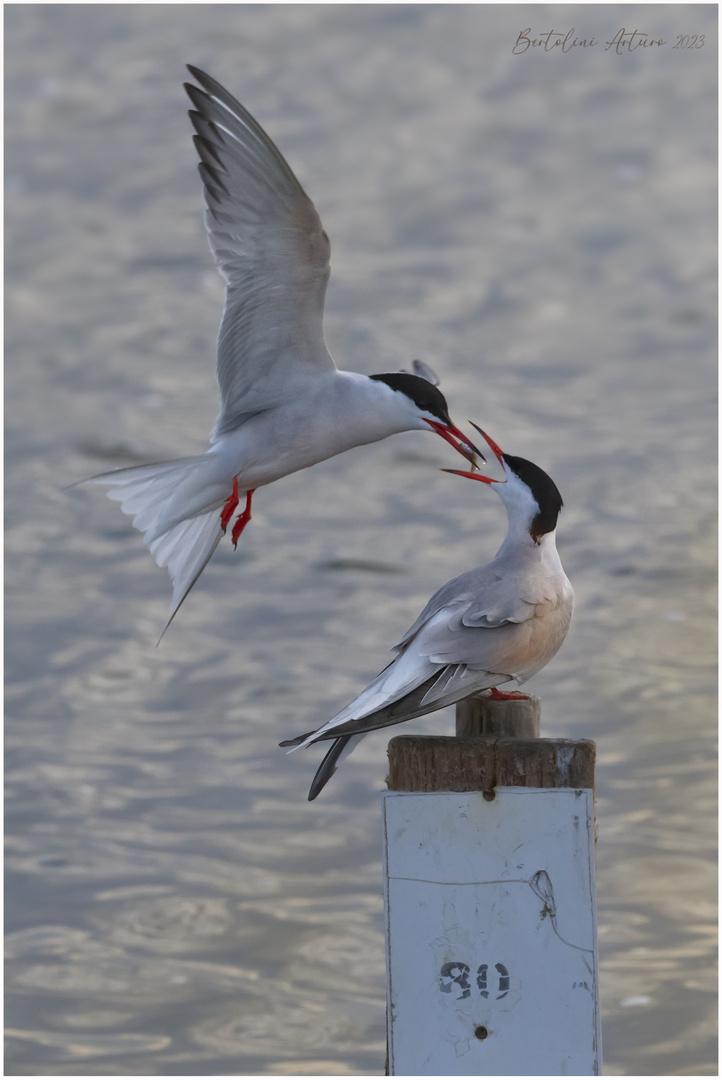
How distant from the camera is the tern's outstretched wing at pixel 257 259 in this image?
3.36 m

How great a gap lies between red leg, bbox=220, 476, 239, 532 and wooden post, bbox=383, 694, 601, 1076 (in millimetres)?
1200

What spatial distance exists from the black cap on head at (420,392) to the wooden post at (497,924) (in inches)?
40.5

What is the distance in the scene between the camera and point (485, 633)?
8.87 feet

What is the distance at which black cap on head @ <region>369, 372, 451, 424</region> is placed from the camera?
10.9ft

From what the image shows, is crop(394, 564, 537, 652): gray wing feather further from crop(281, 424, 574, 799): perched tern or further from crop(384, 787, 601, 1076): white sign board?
crop(384, 787, 601, 1076): white sign board

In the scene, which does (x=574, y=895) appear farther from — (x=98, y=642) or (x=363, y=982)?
(x=98, y=642)

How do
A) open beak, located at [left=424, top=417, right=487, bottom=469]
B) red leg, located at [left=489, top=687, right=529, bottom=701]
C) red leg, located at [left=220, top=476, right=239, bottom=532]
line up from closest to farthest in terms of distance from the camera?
1. red leg, located at [left=489, top=687, right=529, bottom=701]
2. open beak, located at [left=424, top=417, right=487, bottom=469]
3. red leg, located at [left=220, top=476, right=239, bottom=532]

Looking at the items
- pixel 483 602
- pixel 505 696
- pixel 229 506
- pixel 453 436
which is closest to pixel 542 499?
pixel 483 602

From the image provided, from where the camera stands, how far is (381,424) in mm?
3365

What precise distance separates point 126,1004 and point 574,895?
12.2 feet

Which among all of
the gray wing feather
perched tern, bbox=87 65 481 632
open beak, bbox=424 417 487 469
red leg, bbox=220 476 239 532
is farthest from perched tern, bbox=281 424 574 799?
red leg, bbox=220 476 239 532

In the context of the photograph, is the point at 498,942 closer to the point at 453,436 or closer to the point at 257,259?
the point at 453,436

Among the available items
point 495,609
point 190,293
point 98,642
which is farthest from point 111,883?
point 190,293

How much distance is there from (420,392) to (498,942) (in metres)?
1.30
